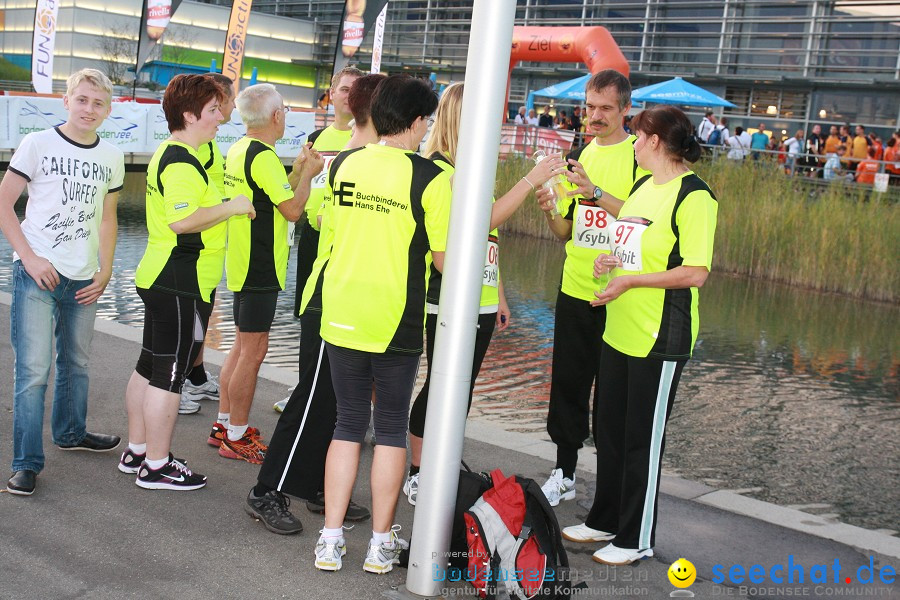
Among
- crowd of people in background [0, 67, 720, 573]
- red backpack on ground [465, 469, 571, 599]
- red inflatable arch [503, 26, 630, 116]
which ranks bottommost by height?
red backpack on ground [465, 469, 571, 599]

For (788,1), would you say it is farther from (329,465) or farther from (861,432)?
(329,465)

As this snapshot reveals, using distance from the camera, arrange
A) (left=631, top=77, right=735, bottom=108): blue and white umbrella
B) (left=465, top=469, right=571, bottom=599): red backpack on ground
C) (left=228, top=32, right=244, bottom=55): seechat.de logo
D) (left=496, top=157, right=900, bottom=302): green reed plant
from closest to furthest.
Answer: (left=465, top=469, right=571, bottom=599): red backpack on ground
(left=496, top=157, right=900, bottom=302): green reed plant
(left=228, top=32, right=244, bottom=55): seechat.de logo
(left=631, top=77, right=735, bottom=108): blue and white umbrella

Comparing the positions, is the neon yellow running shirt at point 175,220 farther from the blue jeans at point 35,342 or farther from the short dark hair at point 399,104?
the short dark hair at point 399,104

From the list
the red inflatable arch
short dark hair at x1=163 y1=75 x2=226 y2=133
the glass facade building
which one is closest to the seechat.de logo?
the red inflatable arch

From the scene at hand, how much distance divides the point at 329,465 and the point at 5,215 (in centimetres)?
193

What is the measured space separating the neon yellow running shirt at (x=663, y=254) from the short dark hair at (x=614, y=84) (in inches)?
30.0

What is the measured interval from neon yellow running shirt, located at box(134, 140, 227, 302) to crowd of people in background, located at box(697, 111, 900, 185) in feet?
46.6

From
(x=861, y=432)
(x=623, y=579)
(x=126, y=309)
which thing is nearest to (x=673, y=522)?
(x=623, y=579)

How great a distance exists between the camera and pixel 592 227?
4914 millimetres

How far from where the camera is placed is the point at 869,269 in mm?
14656

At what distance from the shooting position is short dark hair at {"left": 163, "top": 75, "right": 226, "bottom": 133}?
15.3ft

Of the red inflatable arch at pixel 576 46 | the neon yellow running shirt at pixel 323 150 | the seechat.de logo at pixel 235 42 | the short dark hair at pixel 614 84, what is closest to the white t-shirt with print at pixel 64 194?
the neon yellow running shirt at pixel 323 150

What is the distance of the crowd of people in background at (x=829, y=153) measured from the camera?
19141 millimetres

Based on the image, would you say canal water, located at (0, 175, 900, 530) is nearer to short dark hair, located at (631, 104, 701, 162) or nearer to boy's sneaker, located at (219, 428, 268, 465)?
boy's sneaker, located at (219, 428, 268, 465)
